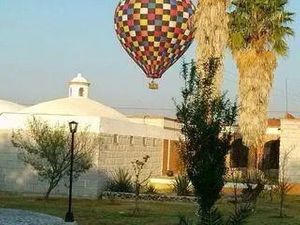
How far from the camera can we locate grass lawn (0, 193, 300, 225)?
2169 cm

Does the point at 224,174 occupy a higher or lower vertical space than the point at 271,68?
lower

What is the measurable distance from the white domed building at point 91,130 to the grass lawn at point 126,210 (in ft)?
4.76

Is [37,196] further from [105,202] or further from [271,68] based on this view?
[271,68]

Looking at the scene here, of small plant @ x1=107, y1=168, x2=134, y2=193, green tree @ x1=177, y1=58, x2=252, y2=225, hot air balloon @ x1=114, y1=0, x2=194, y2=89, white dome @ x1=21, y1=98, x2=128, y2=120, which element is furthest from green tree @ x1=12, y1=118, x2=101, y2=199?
green tree @ x1=177, y1=58, x2=252, y2=225

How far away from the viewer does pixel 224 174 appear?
12875 mm

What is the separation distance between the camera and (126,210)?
24719 mm

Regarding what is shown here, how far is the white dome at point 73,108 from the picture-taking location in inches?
1341

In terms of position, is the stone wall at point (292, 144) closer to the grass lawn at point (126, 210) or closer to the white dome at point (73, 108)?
the grass lawn at point (126, 210)

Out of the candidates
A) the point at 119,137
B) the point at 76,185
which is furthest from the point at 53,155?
the point at 119,137

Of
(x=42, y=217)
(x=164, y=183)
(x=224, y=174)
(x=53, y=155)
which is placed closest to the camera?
(x=224, y=174)

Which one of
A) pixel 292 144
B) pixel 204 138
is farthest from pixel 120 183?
pixel 204 138

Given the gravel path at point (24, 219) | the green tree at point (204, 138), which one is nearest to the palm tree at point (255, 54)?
the gravel path at point (24, 219)

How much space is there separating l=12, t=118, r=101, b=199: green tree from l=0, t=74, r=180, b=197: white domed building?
55 cm

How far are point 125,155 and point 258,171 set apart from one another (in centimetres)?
629
